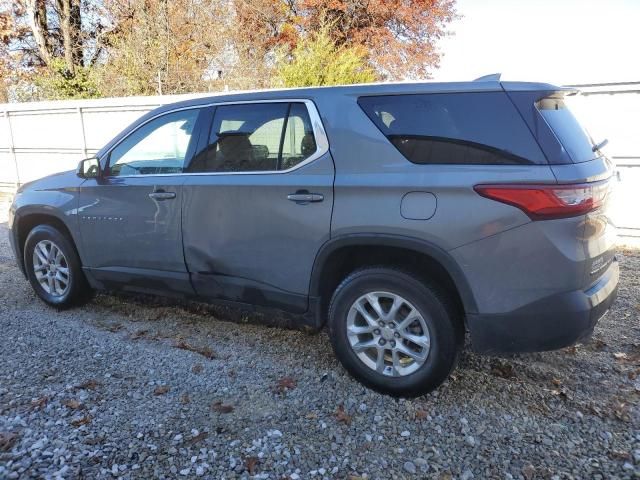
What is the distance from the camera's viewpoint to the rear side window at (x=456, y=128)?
104 inches

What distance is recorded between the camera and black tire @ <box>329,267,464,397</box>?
2824 millimetres

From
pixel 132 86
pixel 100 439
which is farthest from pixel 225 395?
pixel 132 86

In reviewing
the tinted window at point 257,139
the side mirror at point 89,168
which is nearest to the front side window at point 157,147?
the side mirror at point 89,168

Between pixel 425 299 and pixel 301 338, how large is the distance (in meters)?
1.38

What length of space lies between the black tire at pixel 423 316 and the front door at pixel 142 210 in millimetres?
1313

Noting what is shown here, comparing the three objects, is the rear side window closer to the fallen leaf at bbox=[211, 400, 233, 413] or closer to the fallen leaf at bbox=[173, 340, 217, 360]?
the fallen leaf at bbox=[211, 400, 233, 413]

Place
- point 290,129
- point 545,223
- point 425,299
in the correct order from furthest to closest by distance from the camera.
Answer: point 290,129 → point 425,299 → point 545,223

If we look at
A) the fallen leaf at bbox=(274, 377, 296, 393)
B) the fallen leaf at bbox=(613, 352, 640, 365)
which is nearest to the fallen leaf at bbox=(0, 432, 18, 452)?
the fallen leaf at bbox=(274, 377, 296, 393)

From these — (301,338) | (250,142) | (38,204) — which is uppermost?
(250,142)

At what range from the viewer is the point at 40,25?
698 inches

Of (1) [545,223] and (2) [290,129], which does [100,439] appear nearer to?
(2) [290,129]

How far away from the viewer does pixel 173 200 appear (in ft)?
12.1

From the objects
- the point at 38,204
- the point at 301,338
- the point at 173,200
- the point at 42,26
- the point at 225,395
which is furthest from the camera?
the point at 42,26

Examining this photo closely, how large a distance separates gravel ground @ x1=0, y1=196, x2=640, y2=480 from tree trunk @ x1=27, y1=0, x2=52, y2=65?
56.0ft
